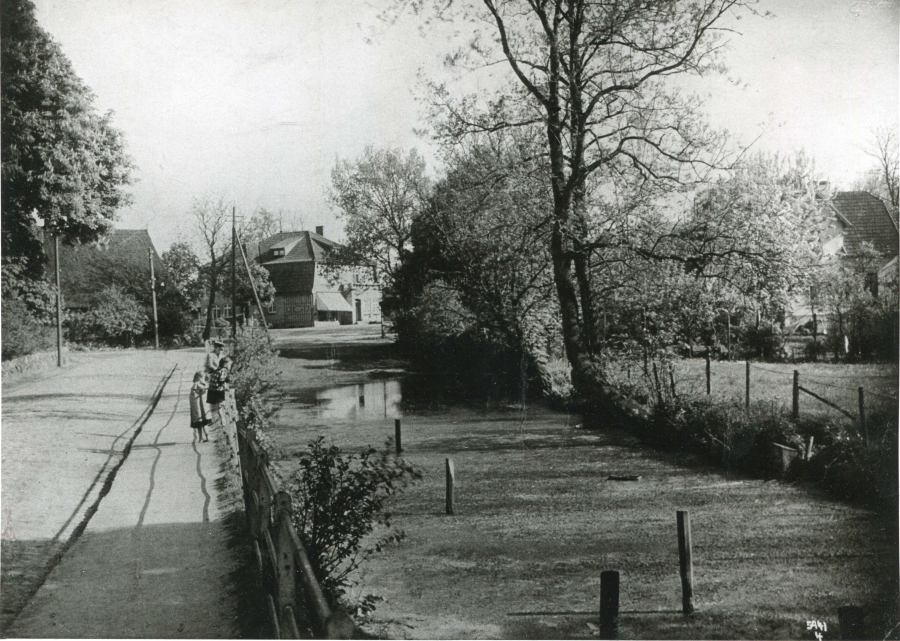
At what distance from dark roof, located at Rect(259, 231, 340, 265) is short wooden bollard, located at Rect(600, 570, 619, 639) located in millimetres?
4744

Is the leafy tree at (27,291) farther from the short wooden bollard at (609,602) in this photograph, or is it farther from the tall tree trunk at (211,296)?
the short wooden bollard at (609,602)

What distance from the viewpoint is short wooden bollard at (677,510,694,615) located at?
462 cm

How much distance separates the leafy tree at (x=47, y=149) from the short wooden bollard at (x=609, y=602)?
471cm

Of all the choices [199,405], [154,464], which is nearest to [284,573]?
[154,464]

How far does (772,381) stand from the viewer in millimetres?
11422

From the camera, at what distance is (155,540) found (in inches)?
223

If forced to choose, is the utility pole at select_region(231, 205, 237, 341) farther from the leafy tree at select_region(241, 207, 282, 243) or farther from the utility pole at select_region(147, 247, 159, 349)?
the utility pole at select_region(147, 247, 159, 349)

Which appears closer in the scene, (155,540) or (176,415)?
(155,540)

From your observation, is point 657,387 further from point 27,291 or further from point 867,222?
point 27,291

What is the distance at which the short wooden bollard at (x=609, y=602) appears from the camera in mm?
3551

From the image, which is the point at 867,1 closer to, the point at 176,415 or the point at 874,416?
the point at 874,416

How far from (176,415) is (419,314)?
5.15 metres

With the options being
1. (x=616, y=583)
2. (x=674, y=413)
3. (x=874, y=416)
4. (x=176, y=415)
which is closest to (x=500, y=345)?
(x=674, y=413)

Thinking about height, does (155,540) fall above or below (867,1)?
below
